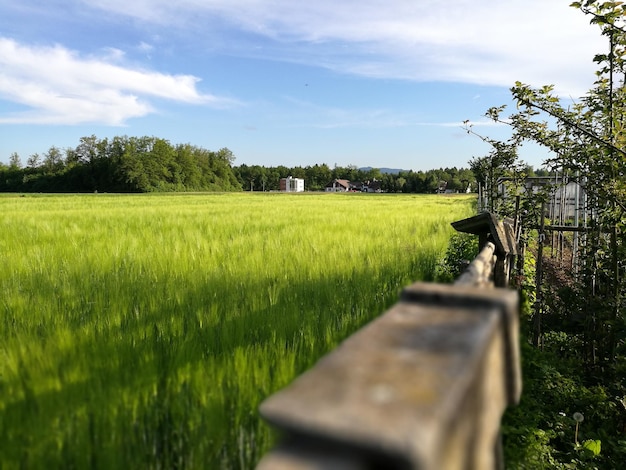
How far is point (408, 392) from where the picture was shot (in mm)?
392

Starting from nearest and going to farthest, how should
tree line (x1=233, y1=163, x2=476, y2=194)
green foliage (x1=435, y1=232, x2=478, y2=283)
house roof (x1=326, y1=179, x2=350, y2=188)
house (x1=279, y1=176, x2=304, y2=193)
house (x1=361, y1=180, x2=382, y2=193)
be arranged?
green foliage (x1=435, y1=232, x2=478, y2=283), tree line (x1=233, y1=163, x2=476, y2=194), house (x1=361, y1=180, x2=382, y2=193), house (x1=279, y1=176, x2=304, y2=193), house roof (x1=326, y1=179, x2=350, y2=188)

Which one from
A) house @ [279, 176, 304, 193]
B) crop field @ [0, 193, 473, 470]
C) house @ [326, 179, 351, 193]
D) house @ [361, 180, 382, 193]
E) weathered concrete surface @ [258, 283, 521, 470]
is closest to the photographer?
weathered concrete surface @ [258, 283, 521, 470]

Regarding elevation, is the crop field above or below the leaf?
above

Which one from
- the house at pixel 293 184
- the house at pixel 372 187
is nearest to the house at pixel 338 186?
the house at pixel 372 187

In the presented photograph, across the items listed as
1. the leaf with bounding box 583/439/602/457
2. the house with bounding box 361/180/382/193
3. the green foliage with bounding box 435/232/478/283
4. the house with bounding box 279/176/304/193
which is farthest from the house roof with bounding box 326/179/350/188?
the leaf with bounding box 583/439/602/457

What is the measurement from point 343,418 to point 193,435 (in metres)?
0.81

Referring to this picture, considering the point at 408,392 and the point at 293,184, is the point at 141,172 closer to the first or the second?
the point at 293,184

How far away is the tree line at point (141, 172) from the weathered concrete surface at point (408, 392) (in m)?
69.6

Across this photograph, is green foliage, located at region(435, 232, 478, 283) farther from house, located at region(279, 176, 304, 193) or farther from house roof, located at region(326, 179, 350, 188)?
house roof, located at region(326, 179, 350, 188)

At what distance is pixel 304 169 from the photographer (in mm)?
124562

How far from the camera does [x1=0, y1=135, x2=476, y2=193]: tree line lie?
77.2m

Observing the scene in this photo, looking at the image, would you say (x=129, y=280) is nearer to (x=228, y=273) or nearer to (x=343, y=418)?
(x=228, y=273)

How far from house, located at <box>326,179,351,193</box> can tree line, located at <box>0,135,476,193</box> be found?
11.1 m

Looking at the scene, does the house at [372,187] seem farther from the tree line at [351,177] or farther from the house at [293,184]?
the house at [293,184]
